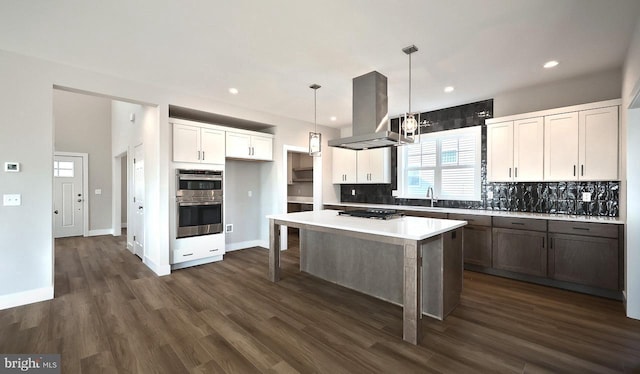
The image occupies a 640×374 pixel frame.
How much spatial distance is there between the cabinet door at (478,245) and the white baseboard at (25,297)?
5.31 metres

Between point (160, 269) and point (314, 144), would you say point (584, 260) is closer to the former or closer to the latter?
point (314, 144)

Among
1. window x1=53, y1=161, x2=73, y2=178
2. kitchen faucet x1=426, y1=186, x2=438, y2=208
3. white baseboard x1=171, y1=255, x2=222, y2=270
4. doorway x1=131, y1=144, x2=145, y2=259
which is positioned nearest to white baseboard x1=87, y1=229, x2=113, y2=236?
window x1=53, y1=161, x2=73, y2=178

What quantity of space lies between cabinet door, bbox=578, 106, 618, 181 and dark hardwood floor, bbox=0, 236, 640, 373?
4.86 ft

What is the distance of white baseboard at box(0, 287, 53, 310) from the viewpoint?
111 inches

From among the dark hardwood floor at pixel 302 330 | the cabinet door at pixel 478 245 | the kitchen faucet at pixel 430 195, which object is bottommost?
the dark hardwood floor at pixel 302 330

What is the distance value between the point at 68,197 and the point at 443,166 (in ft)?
28.4

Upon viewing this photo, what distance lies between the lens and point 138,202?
4.87 metres

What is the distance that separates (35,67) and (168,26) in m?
1.91

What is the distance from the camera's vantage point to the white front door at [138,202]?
4.66 meters

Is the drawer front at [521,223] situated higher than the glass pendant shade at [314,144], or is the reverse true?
the glass pendant shade at [314,144]

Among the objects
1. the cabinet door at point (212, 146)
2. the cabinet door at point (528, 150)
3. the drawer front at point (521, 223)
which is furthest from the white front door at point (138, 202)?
the cabinet door at point (528, 150)

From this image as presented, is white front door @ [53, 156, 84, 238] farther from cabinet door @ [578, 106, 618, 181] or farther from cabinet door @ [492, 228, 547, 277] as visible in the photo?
cabinet door @ [578, 106, 618, 181]

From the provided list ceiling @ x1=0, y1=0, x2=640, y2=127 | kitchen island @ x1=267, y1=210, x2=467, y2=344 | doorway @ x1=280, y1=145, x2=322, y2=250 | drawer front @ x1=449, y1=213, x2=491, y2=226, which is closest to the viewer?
ceiling @ x1=0, y1=0, x2=640, y2=127

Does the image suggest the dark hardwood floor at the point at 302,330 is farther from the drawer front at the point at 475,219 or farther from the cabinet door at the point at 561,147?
the cabinet door at the point at 561,147
